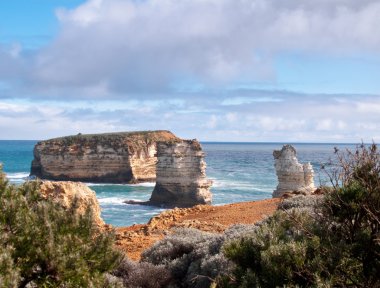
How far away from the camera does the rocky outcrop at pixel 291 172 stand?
34.0 m

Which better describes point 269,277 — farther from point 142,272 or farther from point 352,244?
point 142,272

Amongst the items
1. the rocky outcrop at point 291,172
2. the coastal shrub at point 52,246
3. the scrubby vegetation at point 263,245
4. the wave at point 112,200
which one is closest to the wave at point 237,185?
the wave at point 112,200

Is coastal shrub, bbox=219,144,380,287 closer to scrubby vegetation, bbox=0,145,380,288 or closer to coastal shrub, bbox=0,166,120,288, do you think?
scrubby vegetation, bbox=0,145,380,288

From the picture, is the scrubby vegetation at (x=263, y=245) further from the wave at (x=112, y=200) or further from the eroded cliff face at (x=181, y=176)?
the wave at (x=112, y=200)

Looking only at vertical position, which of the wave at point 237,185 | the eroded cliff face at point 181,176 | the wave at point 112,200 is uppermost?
the eroded cliff face at point 181,176

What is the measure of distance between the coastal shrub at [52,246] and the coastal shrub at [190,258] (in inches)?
131

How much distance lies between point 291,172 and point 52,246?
30.4 m

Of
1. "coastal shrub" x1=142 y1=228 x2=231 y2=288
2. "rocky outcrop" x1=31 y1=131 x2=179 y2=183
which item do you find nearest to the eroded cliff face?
"rocky outcrop" x1=31 y1=131 x2=179 y2=183

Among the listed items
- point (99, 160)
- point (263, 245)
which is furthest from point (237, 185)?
point (263, 245)

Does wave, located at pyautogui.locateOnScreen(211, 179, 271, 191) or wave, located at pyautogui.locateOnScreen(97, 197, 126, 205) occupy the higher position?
wave, located at pyautogui.locateOnScreen(211, 179, 271, 191)

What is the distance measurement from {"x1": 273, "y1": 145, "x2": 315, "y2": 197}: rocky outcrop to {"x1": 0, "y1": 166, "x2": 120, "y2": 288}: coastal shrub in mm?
28987

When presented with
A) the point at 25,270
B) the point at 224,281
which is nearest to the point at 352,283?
the point at 224,281

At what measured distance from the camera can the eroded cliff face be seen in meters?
50.0

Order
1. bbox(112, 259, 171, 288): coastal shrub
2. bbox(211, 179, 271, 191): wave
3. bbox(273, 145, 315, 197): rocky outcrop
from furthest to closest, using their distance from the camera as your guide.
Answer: bbox(211, 179, 271, 191): wave
bbox(273, 145, 315, 197): rocky outcrop
bbox(112, 259, 171, 288): coastal shrub
